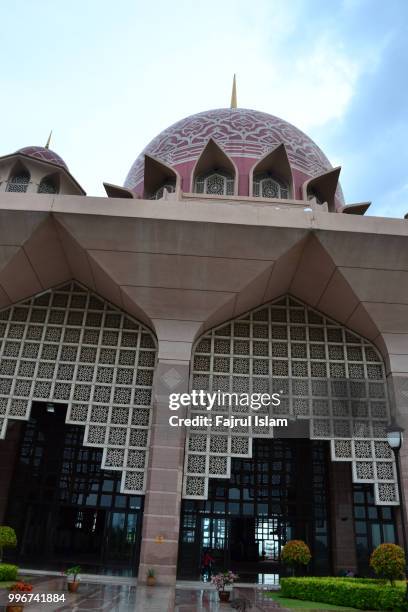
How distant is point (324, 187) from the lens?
16.5m

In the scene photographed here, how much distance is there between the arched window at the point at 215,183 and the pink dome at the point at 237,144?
35cm

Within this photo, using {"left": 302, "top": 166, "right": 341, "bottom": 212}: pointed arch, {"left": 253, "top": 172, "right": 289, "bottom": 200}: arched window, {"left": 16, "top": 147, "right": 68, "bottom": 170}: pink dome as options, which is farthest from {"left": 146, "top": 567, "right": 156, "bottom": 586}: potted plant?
{"left": 16, "top": 147, "right": 68, "bottom": 170}: pink dome

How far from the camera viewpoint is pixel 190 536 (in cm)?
1460

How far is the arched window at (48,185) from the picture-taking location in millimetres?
16141

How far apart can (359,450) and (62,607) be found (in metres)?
7.81

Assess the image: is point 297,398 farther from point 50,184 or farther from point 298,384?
point 50,184

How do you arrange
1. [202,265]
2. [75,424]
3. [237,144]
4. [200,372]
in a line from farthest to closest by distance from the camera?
[237,144], [200,372], [75,424], [202,265]

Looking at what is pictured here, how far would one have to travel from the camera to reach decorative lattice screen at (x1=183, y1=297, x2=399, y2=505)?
11.8 metres

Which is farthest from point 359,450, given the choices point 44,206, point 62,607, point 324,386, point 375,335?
point 44,206

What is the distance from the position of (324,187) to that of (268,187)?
193 centimetres

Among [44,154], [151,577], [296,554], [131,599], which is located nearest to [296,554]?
[296,554]

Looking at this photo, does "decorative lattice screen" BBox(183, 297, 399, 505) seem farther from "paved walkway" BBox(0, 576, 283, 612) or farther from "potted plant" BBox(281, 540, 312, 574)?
"paved walkway" BBox(0, 576, 283, 612)

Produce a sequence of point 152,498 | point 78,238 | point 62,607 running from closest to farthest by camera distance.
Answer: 1. point 62,607
2. point 152,498
3. point 78,238

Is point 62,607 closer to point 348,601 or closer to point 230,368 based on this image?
point 348,601
